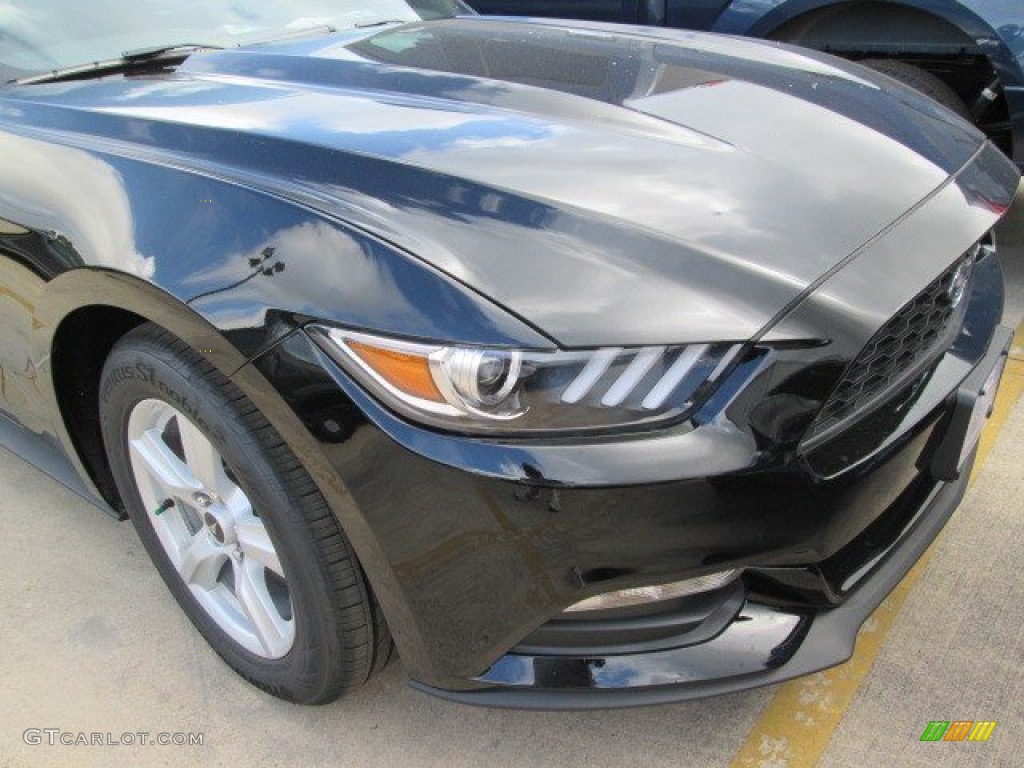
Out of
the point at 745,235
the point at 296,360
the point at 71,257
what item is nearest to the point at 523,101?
the point at 745,235

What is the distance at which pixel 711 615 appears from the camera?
1526 millimetres

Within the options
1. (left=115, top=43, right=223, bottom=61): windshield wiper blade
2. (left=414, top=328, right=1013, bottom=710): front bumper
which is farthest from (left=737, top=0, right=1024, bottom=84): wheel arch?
(left=414, top=328, right=1013, bottom=710): front bumper

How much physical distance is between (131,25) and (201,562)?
59.1 inches

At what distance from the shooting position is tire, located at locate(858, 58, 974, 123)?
3750mm

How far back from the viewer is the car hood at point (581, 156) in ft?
4.63

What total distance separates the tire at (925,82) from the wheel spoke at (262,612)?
124 inches

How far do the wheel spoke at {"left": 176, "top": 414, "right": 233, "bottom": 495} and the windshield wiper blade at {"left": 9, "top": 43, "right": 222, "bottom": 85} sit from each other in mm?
1058

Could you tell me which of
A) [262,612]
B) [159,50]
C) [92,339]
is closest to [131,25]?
[159,50]

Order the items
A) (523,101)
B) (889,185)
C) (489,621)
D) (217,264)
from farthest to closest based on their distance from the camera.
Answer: (523,101) < (889,185) < (217,264) < (489,621)

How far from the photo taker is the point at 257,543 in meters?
1.78

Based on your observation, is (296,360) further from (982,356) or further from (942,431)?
(982,356)

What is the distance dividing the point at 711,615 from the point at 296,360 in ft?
2.64

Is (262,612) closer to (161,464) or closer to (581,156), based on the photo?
(161,464)

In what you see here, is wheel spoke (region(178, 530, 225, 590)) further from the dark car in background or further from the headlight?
the dark car in background
